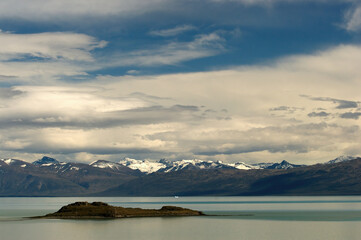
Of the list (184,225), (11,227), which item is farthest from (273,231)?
(11,227)

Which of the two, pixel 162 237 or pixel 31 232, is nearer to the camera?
pixel 162 237

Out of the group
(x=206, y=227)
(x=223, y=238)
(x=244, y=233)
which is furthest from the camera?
(x=206, y=227)

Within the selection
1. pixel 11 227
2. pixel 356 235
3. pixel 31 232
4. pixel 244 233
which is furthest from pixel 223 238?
pixel 11 227

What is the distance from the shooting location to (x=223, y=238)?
126625mm

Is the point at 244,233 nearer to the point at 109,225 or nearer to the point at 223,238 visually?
the point at 223,238

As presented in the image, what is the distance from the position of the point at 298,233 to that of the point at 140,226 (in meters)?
48.5

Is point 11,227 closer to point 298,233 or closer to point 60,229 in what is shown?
point 60,229

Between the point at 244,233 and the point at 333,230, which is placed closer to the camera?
the point at 244,233

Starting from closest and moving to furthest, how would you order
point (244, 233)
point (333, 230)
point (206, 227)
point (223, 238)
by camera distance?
point (223, 238) < point (244, 233) < point (333, 230) < point (206, 227)

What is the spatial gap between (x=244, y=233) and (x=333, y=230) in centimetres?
2647

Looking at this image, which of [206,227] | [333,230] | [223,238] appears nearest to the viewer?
[223,238]

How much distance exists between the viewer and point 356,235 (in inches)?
5143

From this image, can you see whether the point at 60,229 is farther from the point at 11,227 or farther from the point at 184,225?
the point at 184,225

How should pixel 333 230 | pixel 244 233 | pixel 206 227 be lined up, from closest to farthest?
1. pixel 244 233
2. pixel 333 230
3. pixel 206 227
